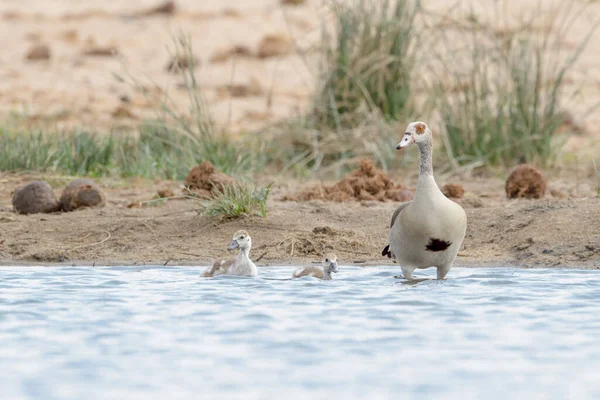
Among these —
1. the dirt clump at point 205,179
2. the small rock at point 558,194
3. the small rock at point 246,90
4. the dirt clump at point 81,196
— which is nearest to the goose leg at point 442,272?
the dirt clump at point 205,179

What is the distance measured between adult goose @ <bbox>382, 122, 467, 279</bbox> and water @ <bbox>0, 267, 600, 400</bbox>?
0.20m

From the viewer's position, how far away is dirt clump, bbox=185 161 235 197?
861 centimetres

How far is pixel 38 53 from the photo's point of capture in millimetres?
20750

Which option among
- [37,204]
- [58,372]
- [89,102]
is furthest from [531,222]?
[89,102]

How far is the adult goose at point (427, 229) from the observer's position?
244 inches

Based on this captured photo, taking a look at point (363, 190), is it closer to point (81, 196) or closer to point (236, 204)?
point (236, 204)

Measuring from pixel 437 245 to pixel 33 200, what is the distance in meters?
3.78

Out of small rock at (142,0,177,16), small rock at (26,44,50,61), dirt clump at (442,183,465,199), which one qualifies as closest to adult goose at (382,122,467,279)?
dirt clump at (442,183,465,199)

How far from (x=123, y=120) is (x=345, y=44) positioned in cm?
487

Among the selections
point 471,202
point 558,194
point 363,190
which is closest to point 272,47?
point 363,190

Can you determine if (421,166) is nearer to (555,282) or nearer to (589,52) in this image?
(555,282)

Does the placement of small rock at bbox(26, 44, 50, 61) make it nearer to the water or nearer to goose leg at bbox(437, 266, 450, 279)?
the water

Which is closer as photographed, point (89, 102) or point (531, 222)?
point (531, 222)

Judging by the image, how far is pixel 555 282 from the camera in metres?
6.61
